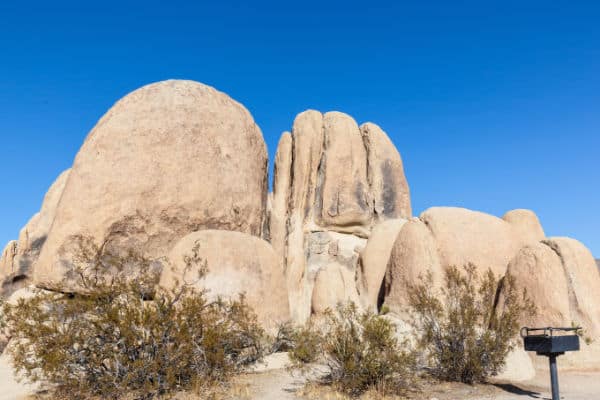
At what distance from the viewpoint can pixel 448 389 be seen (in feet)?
28.0

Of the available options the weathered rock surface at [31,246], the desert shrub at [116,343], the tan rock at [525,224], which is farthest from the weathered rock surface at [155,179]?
the weathered rock surface at [31,246]

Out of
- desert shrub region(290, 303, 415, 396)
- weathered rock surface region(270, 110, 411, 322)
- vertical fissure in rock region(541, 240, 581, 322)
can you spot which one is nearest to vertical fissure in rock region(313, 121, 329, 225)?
weathered rock surface region(270, 110, 411, 322)

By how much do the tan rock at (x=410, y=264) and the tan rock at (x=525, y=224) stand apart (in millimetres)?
2646

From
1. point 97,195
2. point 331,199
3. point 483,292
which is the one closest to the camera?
point 483,292

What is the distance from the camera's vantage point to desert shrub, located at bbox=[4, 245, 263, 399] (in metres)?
7.07

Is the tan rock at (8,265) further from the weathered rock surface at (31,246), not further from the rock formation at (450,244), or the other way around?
the rock formation at (450,244)

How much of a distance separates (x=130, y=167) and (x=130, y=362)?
6974 millimetres

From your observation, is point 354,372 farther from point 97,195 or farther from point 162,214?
point 97,195

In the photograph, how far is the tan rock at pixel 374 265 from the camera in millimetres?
17062

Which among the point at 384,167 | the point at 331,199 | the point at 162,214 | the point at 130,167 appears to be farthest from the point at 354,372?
the point at 384,167

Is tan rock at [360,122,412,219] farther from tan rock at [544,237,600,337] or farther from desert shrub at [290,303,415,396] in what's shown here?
desert shrub at [290,303,415,396]

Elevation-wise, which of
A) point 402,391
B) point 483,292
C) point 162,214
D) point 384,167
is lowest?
point 402,391

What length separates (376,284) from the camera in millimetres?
17219

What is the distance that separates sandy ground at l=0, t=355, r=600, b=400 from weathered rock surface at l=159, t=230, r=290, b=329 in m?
1.85
